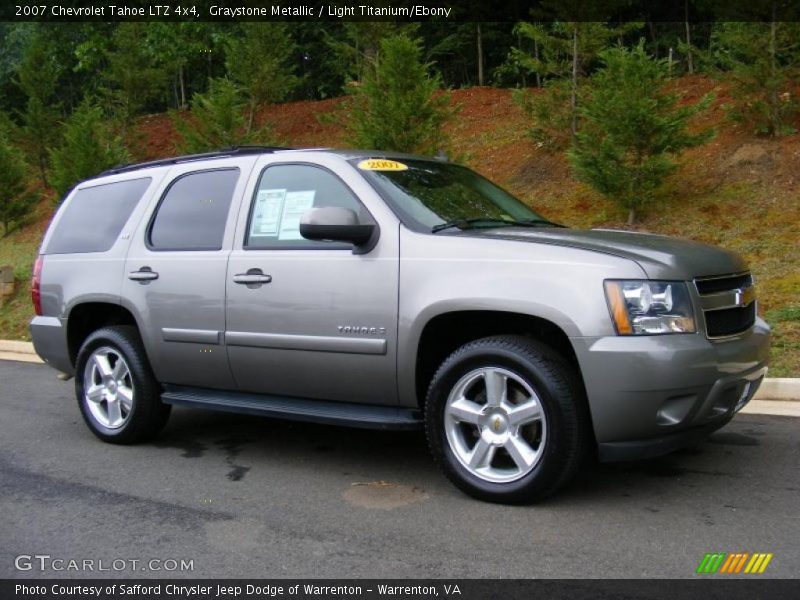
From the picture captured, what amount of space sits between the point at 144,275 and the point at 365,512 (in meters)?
2.29

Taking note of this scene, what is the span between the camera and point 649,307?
3.81 meters

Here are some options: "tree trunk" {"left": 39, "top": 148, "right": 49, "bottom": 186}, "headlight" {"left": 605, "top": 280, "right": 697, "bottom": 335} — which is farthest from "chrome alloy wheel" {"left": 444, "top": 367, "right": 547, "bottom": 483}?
"tree trunk" {"left": 39, "top": 148, "right": 49, "bottom": 186}

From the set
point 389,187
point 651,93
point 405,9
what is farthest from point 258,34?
point 389,187

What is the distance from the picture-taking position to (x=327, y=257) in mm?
4582

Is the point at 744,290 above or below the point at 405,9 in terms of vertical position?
below

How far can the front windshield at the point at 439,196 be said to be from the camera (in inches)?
182

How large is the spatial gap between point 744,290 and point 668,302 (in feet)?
2.54

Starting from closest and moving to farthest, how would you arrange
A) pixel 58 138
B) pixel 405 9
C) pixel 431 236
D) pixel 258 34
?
1. pixel 431 236
2. pixel 405 9
3. pixel 258 34
4. pixel 58 138

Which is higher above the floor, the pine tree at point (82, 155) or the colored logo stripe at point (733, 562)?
the pine tree at point (82, 155)

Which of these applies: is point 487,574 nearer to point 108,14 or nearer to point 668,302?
point 668,302

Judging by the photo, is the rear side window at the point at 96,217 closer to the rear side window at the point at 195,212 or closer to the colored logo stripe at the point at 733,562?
the rear side window at the point at 195,212

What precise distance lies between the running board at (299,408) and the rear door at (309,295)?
0.06 m
